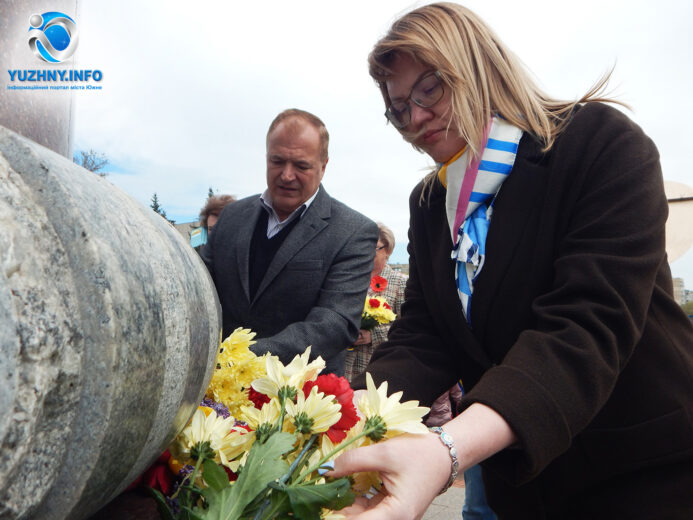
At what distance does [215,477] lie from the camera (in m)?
0.87

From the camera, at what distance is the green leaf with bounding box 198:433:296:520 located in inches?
32.3

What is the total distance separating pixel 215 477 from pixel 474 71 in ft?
4.30

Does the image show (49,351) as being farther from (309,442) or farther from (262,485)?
(309,442)

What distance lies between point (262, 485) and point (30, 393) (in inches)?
16.8

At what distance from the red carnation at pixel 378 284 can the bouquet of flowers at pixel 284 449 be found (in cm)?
413

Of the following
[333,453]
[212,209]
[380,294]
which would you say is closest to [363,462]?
[333,453]

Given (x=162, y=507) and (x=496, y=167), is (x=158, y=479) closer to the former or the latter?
(x=162, y=507)

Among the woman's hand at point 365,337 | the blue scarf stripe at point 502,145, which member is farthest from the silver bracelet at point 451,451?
the woman's hand at point 365,337

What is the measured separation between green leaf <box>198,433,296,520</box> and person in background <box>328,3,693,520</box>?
13cm

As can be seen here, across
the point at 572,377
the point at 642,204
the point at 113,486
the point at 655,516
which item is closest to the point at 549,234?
the point at 642,204

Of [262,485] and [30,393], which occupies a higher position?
[30,393]

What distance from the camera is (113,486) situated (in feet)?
2.35

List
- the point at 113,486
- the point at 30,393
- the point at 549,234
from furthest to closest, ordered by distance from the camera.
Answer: the point at 549,234, the point at 113,486, the point at 30,393

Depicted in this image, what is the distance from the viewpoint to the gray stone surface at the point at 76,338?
51 centimetres
